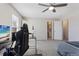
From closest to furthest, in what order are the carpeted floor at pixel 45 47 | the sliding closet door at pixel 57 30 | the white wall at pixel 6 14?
the white wall at pixel 6 14 < the carpeted floor at pixel 45 47 < the sliding closet door at pixel 57 30

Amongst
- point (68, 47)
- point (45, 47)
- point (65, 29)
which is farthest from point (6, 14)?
point (68, 47)

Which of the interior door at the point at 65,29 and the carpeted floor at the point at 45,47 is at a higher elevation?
the interior door at the point at 65,29

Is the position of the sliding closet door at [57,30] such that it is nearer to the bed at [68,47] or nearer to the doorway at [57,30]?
the doorway at [57,30]

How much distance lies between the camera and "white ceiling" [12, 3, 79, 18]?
1.72 m

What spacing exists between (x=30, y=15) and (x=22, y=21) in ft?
0.55

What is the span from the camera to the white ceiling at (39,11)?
1.72m

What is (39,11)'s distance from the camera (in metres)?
1.84

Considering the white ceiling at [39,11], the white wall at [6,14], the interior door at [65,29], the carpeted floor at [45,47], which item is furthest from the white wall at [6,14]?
the interior door at [65,29]

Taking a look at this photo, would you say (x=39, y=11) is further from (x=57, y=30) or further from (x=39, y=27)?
(x=57, y=30)

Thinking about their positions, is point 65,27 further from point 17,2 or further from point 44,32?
point 17,2

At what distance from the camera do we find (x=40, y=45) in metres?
1.89

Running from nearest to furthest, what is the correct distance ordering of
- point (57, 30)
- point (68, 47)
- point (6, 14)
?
point (6, 14), point (68, 47), point (57, 30)

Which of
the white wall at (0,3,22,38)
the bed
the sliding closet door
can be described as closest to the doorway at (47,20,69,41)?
the sliding closet door

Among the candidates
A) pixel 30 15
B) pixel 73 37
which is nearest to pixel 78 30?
pixel 73 37
